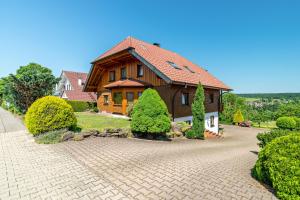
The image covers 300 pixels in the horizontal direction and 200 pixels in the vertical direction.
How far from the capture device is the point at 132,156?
6777 mm

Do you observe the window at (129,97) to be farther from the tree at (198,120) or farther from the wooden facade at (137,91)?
the tree at (198,120)

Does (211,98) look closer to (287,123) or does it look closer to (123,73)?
(123,73)

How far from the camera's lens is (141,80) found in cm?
1639

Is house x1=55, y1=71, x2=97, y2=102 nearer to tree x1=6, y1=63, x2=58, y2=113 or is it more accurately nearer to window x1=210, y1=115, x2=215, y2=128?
tree x1=6, y1=63, x2=58, y2=113

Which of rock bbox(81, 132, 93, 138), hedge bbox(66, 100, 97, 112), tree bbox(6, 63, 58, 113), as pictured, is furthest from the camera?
hedge bbox(66, 100, 97, 112)

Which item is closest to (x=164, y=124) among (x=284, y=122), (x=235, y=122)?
(x=284, y=122)

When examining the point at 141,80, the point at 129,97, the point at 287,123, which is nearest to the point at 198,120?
the point at 141,80

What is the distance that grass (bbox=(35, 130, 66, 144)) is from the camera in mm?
8610

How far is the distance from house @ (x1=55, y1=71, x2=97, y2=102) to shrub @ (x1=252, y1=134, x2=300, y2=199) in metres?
29.5

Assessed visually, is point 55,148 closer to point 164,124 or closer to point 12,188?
point 12,188

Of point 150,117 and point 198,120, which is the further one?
point 198,120

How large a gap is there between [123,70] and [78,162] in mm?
13511

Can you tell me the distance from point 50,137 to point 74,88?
26245 millimetres

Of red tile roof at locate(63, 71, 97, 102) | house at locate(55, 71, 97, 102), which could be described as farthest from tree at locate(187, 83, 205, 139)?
red tile roof at locate(63, 71, 97, 102)
